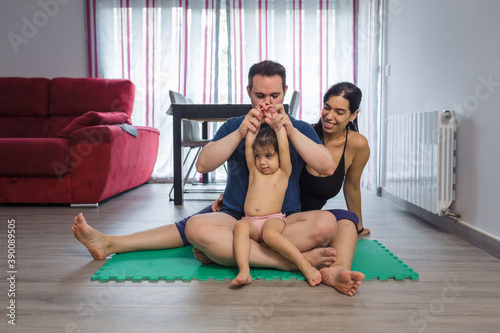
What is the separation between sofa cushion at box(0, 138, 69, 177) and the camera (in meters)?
2.82

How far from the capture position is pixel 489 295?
1244mm

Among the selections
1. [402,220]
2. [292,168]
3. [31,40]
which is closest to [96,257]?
[292,168]

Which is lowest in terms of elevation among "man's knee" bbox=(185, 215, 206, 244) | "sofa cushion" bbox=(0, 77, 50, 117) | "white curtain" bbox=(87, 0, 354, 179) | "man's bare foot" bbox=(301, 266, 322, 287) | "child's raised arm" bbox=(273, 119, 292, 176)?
"man's bare foot" bbox=(301, 266, 322, 287)

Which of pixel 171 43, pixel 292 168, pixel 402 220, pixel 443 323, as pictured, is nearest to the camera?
pixel 443 323

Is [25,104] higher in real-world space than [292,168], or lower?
higher

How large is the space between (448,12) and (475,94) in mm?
553

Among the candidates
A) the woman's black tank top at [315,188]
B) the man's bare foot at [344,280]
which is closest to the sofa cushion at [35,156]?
the woman's black tank top at [315,188]

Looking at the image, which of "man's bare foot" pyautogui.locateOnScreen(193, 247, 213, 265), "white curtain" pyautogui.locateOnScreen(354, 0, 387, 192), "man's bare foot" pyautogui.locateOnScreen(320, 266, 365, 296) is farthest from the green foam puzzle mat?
"white curtain" pyautogui.locateOnScreen(354, 0, 387, 192)

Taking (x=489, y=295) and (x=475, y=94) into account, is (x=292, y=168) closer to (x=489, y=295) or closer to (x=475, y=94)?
(x=489, y=295)

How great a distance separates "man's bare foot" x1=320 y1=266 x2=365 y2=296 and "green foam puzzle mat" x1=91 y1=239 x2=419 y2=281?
12 centimetres

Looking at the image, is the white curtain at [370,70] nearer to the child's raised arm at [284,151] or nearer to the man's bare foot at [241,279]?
the child's raised arm at [284,151]

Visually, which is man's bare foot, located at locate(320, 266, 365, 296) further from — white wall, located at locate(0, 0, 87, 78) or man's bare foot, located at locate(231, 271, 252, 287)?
white wall, located at locate(0, 0, 87, 78)

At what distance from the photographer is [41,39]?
4.53 metres

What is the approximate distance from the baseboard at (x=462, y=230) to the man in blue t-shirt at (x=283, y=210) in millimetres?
729
